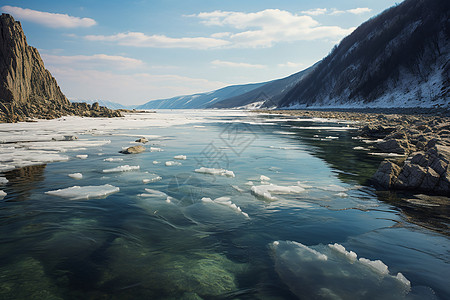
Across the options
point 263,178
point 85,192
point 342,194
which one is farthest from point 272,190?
point 85,192

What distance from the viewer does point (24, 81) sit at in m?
45.7

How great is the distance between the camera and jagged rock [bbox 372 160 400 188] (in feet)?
25.7

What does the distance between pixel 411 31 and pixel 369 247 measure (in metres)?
86.7

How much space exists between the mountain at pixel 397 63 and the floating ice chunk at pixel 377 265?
5296cm

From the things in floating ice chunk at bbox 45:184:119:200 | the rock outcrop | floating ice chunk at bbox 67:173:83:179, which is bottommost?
floating ice chunk at bbox 45:184:119:200

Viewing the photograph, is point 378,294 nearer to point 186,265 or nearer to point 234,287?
point 234,287

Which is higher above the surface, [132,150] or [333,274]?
[132,150]

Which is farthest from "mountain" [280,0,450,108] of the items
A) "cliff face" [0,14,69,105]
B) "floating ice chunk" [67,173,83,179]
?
"cliff face" [0,14,69,105]

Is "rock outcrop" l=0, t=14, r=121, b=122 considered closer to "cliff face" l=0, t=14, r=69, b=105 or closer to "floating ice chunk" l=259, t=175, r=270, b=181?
"cliff face" l=0, t=14, r=69, b=105

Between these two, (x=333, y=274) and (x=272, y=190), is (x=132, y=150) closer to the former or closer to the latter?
(x=272, y=190)

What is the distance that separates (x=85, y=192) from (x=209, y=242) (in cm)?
421

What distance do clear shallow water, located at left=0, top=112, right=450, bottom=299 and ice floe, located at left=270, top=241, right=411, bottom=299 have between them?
0.02 m

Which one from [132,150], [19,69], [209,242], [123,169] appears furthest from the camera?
[19,69]

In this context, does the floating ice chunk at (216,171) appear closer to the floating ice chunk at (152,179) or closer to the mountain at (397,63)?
the floating ice chunk at (152,179)
